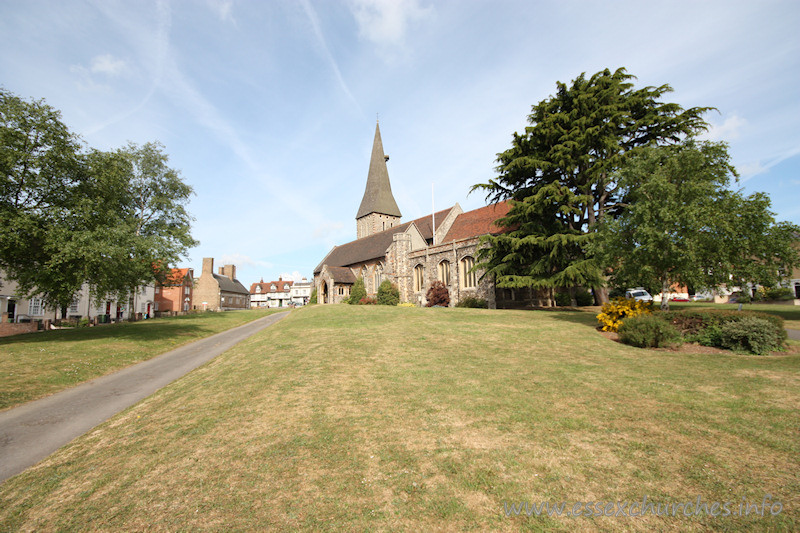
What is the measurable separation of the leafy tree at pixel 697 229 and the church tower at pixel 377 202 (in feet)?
152

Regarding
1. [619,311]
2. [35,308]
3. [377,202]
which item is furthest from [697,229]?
[377,202]

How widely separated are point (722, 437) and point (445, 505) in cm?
452

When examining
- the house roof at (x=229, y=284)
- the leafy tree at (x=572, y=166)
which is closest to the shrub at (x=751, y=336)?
the leafy tree at (x=572, y=166)

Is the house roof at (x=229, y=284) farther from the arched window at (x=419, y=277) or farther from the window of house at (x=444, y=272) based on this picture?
the window of house at (x=444, y=272)

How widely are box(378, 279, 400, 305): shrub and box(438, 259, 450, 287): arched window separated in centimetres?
532

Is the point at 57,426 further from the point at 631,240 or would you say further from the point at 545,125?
the point at 545,125

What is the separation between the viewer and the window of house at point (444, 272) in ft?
122

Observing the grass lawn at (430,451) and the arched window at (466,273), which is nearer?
the grass lawn at (430,451)

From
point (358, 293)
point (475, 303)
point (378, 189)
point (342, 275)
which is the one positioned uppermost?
point (378, 189)

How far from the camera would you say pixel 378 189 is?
203ft

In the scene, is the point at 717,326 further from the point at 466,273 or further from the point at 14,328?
the point at 14,328

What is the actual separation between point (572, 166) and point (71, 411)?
26.4m

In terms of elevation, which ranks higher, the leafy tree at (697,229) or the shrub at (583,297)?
the leafy tree at (697,229)

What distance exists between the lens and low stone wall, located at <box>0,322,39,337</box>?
22.0 meters
